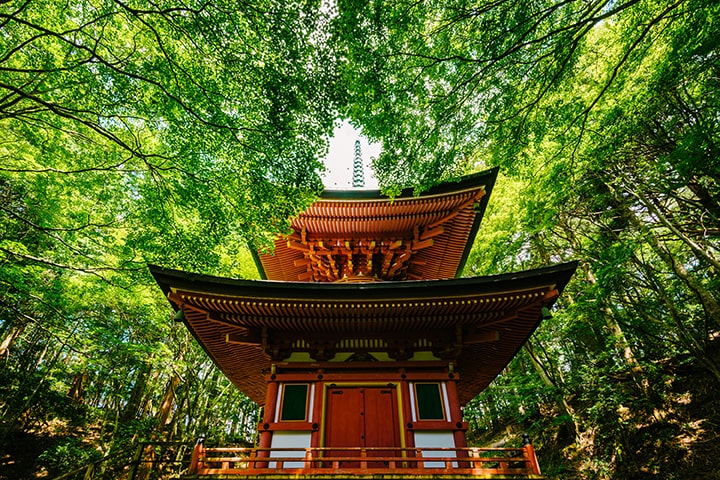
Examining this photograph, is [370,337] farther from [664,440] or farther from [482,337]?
[664,440]

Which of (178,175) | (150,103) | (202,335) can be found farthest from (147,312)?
(150,103)

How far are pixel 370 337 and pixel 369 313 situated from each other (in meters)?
0.97

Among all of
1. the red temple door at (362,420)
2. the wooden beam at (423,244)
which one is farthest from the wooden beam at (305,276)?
the red temple door at (362,420)

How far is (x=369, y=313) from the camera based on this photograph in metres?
6.10

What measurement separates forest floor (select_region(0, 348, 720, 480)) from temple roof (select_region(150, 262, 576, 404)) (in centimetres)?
561

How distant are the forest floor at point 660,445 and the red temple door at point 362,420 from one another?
7.87 m

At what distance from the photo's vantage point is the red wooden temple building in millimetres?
5582

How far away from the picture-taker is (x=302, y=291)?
5.80 m

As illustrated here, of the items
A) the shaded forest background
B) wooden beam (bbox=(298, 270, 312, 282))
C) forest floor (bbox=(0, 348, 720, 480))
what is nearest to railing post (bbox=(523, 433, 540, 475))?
the shaded forest background

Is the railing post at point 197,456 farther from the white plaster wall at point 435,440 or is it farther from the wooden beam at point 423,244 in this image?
the wooden beam at point 423,244

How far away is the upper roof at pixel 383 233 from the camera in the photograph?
7773 millimetres

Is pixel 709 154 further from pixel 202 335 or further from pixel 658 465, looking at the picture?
pixel 202 335

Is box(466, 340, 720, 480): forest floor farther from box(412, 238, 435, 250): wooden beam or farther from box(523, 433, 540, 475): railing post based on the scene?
box(412, 238, 435, 250): wooden beam

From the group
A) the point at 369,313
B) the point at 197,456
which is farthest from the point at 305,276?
the point at 197,456
